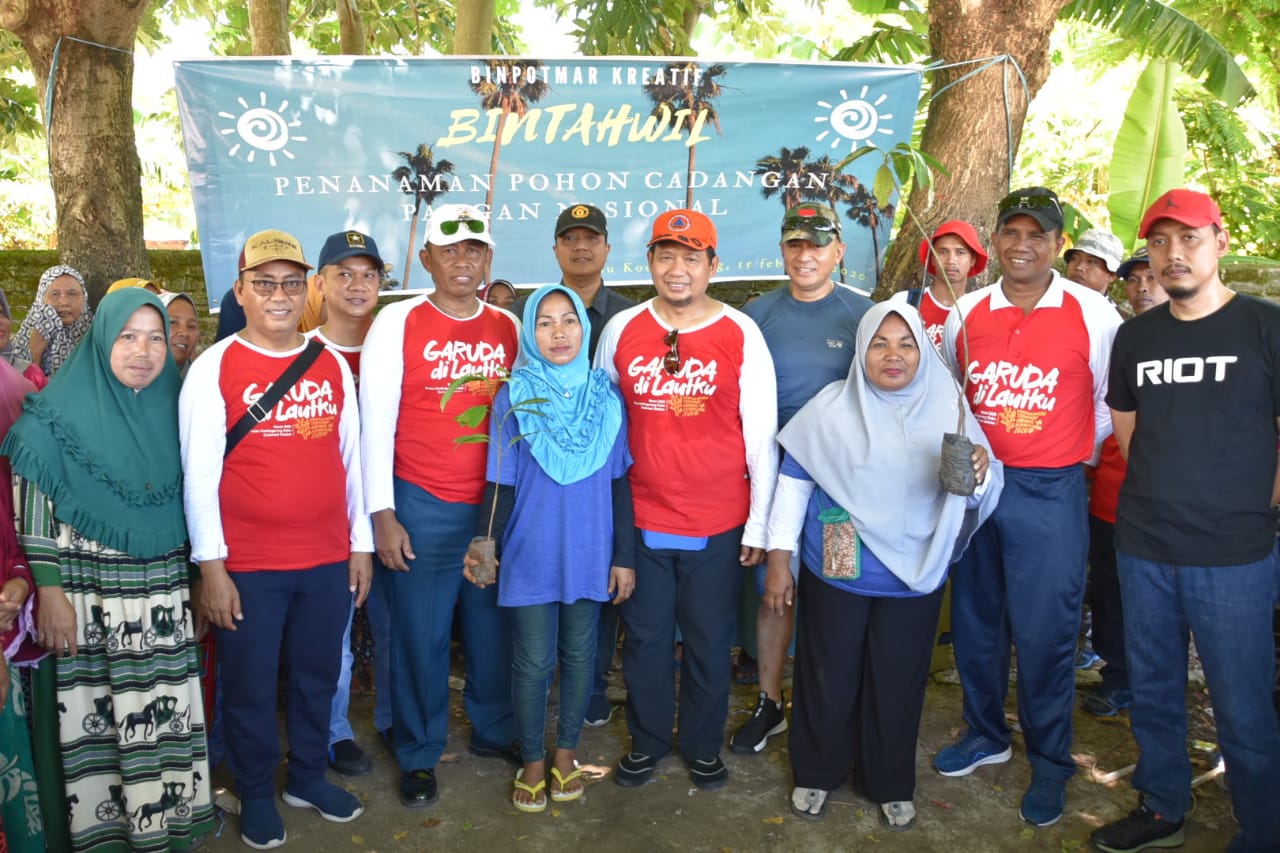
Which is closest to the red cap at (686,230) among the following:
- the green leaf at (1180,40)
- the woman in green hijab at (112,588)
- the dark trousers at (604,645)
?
the dark trousers at (604,645)

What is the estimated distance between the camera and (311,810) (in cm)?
351

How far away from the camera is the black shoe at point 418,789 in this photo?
140 inches

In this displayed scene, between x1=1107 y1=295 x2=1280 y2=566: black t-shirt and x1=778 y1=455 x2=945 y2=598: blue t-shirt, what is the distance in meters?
0.82

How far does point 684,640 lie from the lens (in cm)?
364

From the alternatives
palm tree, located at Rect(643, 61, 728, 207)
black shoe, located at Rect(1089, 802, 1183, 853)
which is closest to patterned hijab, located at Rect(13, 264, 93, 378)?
palm tree, located at Rect(643, 61, 728, 207)

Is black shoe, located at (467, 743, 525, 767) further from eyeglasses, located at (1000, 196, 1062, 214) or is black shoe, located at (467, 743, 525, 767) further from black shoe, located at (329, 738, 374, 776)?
eyeglasses, located at (1000, 196, 1062, 214)

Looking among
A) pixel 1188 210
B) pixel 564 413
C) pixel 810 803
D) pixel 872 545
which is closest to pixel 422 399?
pixel 564 413

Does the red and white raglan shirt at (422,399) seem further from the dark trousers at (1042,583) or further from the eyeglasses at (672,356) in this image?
the dark trousers at (1042,583)

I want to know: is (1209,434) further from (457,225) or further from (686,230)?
(457,225)

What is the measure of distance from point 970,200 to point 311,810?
4410 mm

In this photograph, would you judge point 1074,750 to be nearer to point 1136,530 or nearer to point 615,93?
point 1136,530

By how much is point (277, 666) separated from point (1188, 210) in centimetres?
334

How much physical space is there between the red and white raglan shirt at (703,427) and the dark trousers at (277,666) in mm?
1170

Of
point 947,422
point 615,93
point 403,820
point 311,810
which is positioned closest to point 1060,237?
point 947,422
